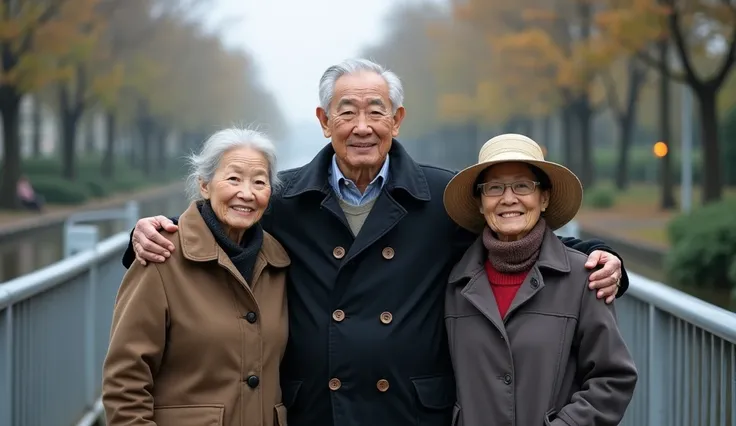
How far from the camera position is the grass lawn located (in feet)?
73.7

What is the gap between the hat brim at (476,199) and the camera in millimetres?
3725

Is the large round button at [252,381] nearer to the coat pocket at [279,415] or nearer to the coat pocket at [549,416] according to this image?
the coat pocket at [279,415]

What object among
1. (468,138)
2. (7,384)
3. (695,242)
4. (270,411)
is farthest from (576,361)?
(468,138)

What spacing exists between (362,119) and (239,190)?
21.1 inches

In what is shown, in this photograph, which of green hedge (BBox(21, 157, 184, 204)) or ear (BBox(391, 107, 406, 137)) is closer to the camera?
ear (BBox(391, 107, 406, 137))

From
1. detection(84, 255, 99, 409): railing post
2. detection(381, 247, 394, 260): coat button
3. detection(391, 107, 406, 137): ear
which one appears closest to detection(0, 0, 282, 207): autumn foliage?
detection(84, 255, 99, 409): railing post

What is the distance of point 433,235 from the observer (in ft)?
13.0

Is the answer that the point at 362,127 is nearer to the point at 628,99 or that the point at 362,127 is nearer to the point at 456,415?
the point at 456,415

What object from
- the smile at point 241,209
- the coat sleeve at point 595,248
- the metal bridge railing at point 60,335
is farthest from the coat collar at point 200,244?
the metal bridge railing at point 60,335

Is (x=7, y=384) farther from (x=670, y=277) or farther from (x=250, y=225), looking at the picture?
(x=670, y=277)

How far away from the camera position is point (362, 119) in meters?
3.88

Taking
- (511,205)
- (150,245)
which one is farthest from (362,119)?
(150,245)

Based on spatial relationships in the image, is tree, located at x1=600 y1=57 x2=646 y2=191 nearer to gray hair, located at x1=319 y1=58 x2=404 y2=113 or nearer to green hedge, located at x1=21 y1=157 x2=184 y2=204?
green hedge, located at x1=21 y1=157 x2=184 y2=204

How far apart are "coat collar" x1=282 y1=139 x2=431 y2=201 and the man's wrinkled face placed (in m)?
0.11
